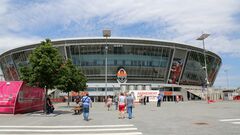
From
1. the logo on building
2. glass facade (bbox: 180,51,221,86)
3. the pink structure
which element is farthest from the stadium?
the pink structure

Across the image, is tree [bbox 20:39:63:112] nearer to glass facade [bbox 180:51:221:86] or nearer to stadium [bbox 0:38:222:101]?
stadium [bbox 0:38:222:101]

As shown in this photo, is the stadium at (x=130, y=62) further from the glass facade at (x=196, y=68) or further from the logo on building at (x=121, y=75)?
the glass facade at (x=196, y=68)

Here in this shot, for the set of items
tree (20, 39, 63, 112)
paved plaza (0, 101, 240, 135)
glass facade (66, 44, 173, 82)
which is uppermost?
glass facade (66, 44, 173, 82)

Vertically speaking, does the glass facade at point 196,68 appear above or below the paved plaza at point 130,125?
above

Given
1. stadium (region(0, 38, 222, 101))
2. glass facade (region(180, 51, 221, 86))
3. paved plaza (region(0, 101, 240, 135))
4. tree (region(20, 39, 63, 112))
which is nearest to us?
paved plaza (region(0, 101, 240, 135))

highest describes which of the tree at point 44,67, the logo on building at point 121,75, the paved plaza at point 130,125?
the logo on building at point 121,75

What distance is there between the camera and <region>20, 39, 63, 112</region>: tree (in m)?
23.8

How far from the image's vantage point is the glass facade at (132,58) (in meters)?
87.3

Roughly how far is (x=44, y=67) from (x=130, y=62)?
65935 millimetres

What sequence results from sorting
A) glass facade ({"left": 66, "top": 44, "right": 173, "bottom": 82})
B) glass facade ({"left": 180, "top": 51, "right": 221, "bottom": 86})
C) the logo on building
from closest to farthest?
glass facade ({"left": 66, "top": 44, "right": 173, "bottom": 82}) < the logo on building < glass facade ({"left": 180, "top": 51, "right": 221, "bottom": 86})

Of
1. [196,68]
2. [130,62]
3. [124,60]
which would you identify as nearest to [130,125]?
[124,60]

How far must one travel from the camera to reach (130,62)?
8919cm

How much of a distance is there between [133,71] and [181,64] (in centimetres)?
1438

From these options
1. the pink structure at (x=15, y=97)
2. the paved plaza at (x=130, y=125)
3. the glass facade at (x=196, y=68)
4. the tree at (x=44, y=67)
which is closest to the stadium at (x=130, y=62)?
the glass facade at (x=196, y=68)
